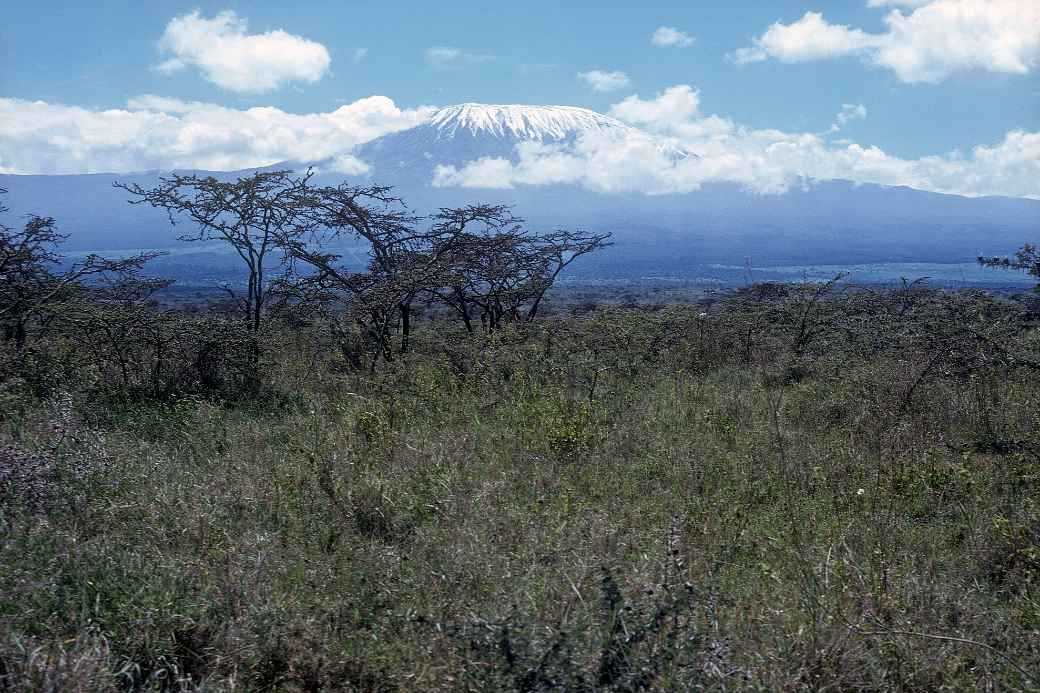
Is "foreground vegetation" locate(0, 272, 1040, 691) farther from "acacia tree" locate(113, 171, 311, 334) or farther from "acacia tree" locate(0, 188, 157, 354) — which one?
"acacia tree" locate(113, 171, 311, 334)

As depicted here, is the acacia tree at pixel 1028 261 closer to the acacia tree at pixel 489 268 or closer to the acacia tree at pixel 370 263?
the acacia tree at pixel 489 268

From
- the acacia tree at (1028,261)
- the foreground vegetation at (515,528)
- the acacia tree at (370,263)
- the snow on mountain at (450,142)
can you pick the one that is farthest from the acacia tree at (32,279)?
the snow on mountain at (450,142)

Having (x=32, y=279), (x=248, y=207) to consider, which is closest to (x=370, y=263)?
(x=248, y=207)

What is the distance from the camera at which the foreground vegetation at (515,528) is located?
2.79 metres

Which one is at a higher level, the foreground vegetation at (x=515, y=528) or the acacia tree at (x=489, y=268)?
the acacia tree at (x=489, y=268)

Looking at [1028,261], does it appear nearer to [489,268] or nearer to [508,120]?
[489,268]

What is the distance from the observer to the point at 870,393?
7.44 m

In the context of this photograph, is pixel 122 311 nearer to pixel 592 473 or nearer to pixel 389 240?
pixel 389 240

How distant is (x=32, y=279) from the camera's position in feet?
32.7

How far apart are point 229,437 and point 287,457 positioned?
0.89 meters

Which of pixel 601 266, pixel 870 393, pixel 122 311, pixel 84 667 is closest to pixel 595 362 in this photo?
pixel 870 393

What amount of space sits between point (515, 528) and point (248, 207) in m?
8.11

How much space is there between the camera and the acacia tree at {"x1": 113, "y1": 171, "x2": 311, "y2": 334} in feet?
34.3

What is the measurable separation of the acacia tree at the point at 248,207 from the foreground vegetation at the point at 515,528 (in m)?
2.63
